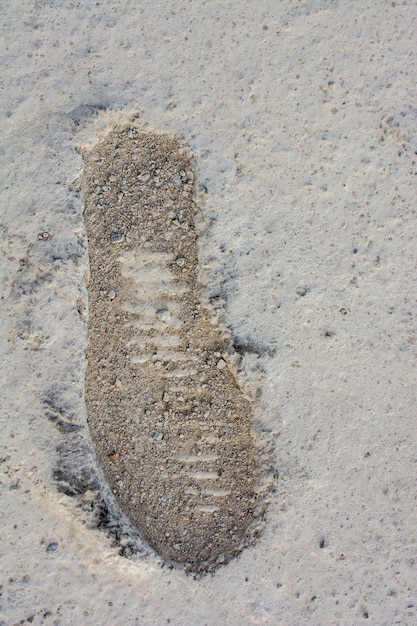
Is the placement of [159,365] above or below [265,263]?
below

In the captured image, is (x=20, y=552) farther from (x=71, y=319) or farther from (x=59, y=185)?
(x=59, y=185)

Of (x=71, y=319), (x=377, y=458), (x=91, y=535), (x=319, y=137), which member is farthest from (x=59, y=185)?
(x=377, y=458)

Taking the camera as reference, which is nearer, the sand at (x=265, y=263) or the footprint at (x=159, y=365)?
the sand at (x=265, y=263)

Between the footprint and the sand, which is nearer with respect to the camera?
the sand

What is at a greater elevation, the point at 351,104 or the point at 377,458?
the point at 351,104
